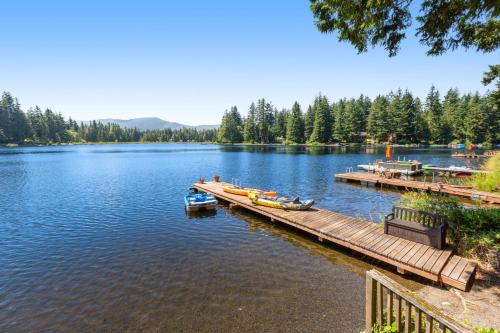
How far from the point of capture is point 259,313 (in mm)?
8703

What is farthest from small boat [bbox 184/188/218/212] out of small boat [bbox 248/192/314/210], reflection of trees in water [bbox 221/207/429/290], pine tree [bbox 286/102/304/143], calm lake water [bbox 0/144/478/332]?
pine tree [bbox 286/102/304/143]

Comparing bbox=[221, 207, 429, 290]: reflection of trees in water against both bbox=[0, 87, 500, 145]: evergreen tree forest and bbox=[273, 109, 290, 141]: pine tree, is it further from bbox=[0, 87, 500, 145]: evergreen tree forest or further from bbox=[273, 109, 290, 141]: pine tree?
bbox=[273, 109, 290, 141]: pine tree

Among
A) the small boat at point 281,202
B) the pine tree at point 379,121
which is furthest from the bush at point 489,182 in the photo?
the pine tree at point 379,121

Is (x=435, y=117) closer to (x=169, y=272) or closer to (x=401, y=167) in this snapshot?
(x=401, y=167)

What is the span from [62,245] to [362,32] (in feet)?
58.3

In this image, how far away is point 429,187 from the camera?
26.1 m

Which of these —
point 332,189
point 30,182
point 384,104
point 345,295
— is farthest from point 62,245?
point 384,104

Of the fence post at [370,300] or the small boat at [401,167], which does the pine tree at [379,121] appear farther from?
the fence post at [370,300]

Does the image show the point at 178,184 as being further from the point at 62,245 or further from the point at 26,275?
the point at 26,275

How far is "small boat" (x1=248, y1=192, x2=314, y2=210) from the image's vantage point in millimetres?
17938

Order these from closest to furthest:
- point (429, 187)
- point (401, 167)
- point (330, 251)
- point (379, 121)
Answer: point (330, 251) → point (429, 187) → point (401, 167) → point (379, 121)

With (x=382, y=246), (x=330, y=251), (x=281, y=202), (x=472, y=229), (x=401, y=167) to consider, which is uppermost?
(x=472, y=229)

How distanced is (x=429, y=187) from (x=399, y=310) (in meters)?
25.5

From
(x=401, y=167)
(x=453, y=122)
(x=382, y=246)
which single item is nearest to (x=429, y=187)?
(x=401, y=167)
